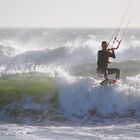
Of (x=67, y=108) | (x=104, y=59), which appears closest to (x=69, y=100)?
(x=67, y=108)

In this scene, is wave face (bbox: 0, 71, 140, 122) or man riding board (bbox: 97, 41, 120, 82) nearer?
wave face (bbox: 0, 71, 140, 122)

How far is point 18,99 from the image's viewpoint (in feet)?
64.5

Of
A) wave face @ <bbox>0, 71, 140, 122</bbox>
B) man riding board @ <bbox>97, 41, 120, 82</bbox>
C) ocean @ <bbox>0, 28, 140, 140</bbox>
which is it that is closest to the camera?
ocean @ <bbox>0, 28, 140, 140</bbox>

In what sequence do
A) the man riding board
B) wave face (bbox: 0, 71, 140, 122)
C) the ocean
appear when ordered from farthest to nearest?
the man riding board → wave face (bbox: 0, 71, 140, 122) → the ocean

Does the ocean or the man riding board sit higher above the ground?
the man riding board

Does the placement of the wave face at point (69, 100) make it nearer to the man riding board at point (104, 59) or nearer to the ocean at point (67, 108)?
the ocean at point (67, 108)

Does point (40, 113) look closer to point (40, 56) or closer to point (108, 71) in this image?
point (108, 71)

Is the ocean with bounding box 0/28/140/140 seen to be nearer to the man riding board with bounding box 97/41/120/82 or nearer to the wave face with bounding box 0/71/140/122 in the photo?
the wave face with bounding box 0/71/140/122

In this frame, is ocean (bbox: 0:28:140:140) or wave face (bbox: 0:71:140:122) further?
wave face (bbox: 0:71:140:122)

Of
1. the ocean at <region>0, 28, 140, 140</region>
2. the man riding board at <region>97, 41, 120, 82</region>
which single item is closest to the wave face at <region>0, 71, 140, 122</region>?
the ocean at <region>0, 28, 140, 140</region>

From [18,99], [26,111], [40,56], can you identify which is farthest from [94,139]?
[40,56]

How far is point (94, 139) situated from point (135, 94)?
460 centimetres

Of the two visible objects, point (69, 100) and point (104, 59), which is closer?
point (104, 59)

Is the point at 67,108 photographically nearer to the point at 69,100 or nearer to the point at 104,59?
the point at 69,100
